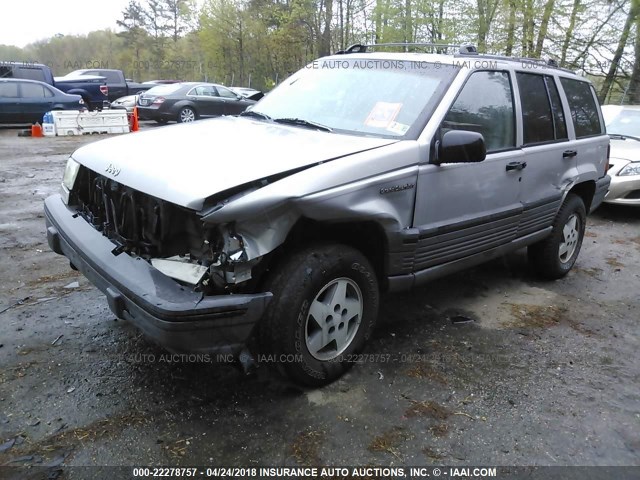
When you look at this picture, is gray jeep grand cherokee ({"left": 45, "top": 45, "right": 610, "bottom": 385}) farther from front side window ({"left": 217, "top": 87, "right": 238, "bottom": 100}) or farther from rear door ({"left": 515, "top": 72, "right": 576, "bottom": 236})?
front side window ({"left": 217, "top": 87, "right": 238, "bottom": 100})

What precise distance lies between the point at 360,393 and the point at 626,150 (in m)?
6.68

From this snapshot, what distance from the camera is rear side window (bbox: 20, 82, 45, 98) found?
14.7m

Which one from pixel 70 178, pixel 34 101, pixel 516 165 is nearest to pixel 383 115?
pixel 516 165

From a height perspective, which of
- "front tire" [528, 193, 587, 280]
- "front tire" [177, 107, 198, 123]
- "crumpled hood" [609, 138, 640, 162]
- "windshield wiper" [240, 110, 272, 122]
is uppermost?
"front tire" [177, 107, 198, 123]

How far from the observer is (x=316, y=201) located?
2500 mm

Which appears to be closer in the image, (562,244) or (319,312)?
(319,312)

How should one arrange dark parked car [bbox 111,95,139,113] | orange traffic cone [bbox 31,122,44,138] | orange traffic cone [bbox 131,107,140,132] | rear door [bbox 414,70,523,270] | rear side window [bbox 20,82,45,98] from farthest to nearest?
1. dark parked car [bbox 111,95,139,113]
2. orange traffic cone [bbox 131,107,140,132]
3. rear side window [bbox 20,82,45,98]
4. orange traffic cone [bbox 31,122,44,138]
5. rear door [bbox 414,70,523,270]

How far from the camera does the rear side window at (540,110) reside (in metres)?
3.97

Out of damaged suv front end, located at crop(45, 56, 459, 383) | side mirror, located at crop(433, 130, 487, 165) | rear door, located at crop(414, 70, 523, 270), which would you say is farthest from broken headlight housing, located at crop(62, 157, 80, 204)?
side mirror, located at crop(433, 130, 487, 165)

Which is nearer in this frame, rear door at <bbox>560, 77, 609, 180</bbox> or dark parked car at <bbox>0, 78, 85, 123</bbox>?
rear door at <bbox>560, 77, 609, 180</bbox>

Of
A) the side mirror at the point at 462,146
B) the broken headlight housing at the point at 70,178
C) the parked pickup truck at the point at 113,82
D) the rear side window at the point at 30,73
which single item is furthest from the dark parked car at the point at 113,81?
the side mirror at the point at 462,146

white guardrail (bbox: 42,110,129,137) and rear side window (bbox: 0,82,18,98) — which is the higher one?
rear side window (bbox: 0,82,18,98)

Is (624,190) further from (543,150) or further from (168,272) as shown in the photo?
(168,272)

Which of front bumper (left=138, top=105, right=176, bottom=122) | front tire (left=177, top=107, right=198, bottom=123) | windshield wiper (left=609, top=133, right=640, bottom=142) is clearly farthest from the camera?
front tire (left=177, top=107, right=198, bottom=123)
